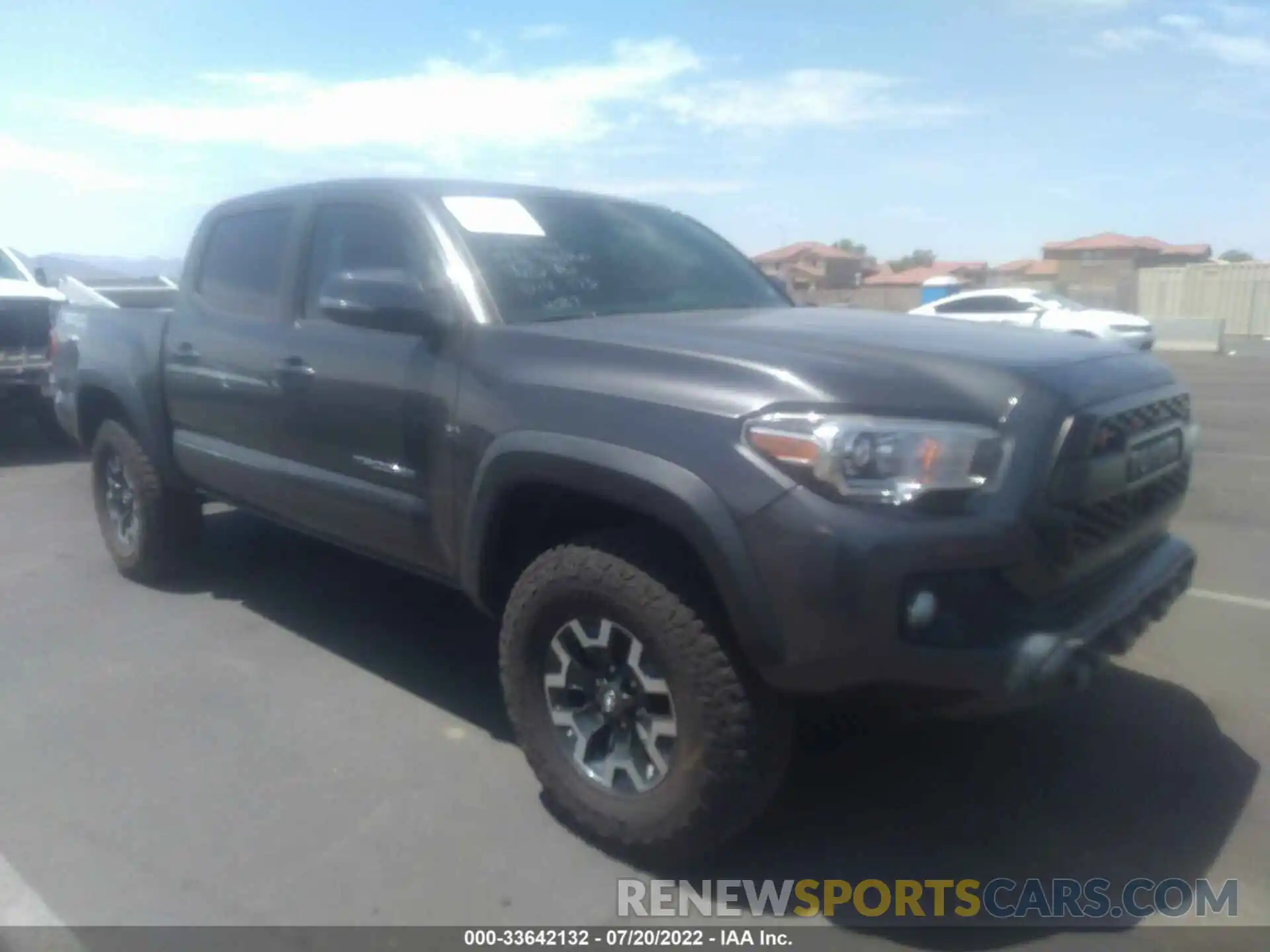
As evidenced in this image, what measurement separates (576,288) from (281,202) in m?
1.64

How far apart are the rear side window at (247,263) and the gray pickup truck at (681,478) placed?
0.44 feet

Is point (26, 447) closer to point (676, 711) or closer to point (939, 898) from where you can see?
point (676, 711)

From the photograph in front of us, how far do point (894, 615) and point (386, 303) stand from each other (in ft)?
6.27

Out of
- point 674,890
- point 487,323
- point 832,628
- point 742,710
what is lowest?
point 674,890

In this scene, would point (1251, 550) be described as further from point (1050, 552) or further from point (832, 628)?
point (832, 628)

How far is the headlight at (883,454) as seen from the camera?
2803 mm

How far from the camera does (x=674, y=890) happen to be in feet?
10.5

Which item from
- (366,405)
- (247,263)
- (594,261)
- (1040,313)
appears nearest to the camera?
(366,405)

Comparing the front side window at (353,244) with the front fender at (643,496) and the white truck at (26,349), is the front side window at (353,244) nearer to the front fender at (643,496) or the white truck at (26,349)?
the front fender at (643,496)

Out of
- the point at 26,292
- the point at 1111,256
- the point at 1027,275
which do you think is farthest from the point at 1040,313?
the point at 1111,256

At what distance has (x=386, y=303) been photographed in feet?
12.2

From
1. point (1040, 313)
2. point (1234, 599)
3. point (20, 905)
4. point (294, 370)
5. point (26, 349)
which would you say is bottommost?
point (20, 905)

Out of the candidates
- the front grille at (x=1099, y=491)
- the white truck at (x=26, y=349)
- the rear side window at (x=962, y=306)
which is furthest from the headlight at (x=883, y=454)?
the rear side window at (x=962, y=306)

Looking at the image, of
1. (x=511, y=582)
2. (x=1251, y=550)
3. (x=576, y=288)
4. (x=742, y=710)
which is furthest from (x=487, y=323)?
(x=1251, y=550)
